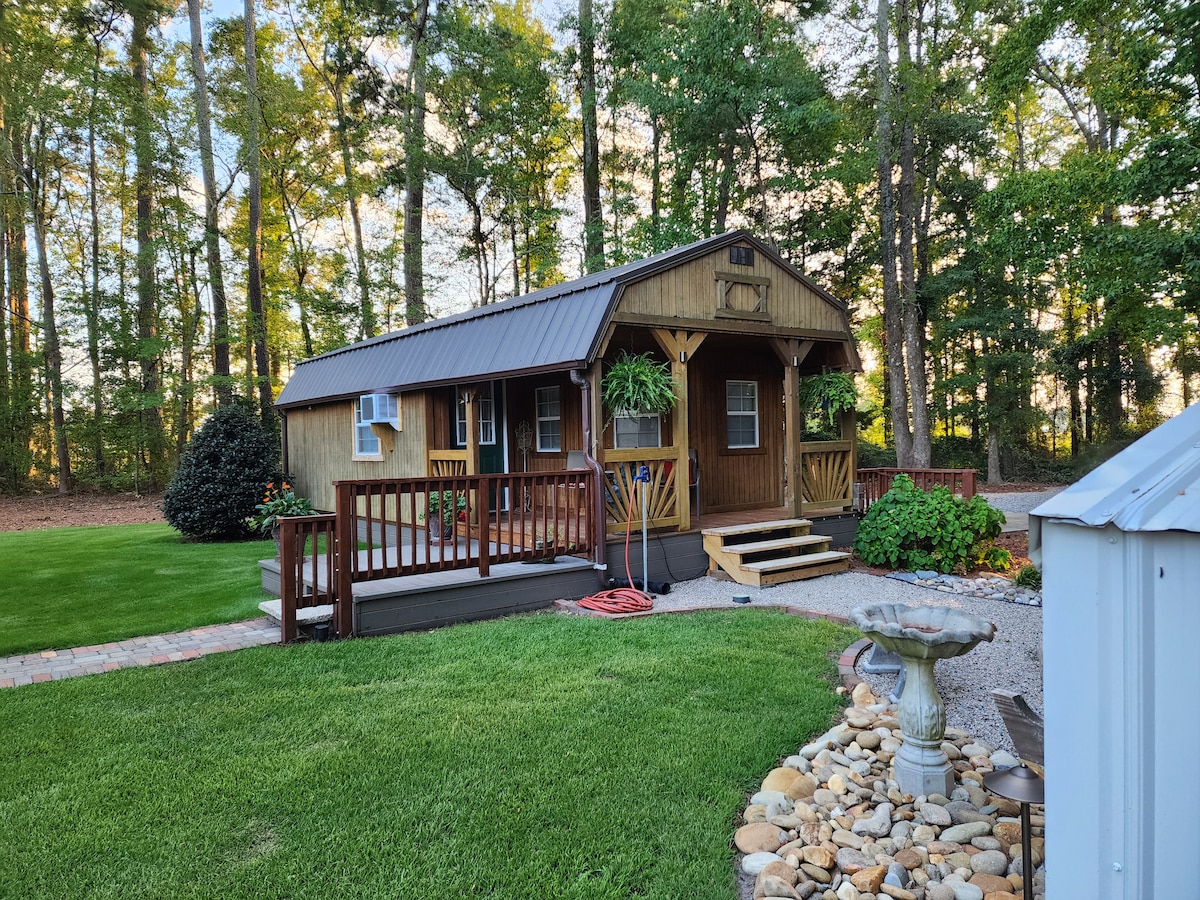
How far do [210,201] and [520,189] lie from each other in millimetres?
8013

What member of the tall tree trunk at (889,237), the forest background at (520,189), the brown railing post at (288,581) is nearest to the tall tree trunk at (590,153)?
the forest background at (520,189)

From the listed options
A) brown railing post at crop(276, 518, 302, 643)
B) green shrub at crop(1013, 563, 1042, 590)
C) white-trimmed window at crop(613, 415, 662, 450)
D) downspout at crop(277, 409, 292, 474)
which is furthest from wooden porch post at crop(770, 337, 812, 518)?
downspout at crop(277, 409, 292, 474)

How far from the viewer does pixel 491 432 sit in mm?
9688

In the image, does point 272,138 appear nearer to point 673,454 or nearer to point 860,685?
point 673,454

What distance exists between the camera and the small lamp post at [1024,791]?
6.29 ft

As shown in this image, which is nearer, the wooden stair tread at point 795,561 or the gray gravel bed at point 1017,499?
the wooden stair tread at point 795,561

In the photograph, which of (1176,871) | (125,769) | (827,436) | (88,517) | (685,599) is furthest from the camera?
(88,517)

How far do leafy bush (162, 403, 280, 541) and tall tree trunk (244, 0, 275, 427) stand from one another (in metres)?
5.26

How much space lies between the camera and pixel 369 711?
12.3 ft

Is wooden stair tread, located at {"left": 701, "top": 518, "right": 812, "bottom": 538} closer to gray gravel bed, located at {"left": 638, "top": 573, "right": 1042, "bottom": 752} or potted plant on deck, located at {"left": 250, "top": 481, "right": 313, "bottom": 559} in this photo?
gray gravel bed, located at {"left": 638, "top": 573, "right": 1042, "bottom": 752}

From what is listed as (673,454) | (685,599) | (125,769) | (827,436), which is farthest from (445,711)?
(827,436)

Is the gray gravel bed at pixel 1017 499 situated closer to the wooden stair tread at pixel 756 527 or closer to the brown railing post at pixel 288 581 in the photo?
the wooden stair tread at pixel 756 527

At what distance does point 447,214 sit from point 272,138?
570 cm

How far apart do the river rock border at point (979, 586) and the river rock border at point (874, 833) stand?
12.2 feet
